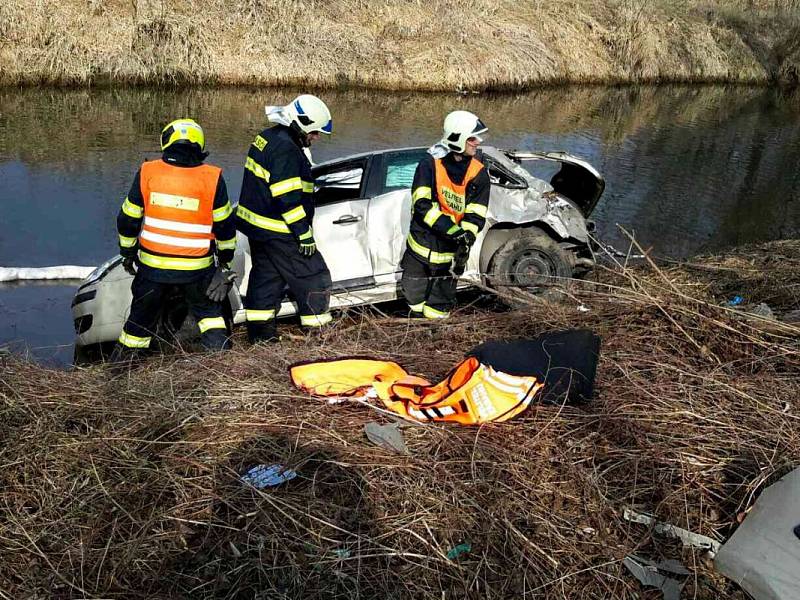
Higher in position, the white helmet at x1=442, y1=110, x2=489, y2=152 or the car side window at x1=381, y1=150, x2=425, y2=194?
the white helmet at x1=442, y1=110, x2=489, y2=152

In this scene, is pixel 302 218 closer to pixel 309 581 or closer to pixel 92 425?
pixel 92 425

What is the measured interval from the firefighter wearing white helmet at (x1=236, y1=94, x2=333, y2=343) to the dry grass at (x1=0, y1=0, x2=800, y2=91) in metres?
11.6

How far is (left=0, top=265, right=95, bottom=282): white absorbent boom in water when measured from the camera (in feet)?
21.2

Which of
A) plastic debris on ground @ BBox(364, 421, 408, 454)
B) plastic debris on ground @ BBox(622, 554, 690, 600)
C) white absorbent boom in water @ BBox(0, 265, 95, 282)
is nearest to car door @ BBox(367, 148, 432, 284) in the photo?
plastic debris on ground @ BBox(364, 421, 408, 454)

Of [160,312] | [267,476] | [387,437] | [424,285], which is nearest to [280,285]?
[160,312]

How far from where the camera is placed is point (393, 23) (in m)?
18.6

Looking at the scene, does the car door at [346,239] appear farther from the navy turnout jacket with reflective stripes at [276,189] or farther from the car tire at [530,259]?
the car tire at [530,259]

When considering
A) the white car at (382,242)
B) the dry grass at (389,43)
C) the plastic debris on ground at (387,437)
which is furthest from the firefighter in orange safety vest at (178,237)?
the dry grass at (389,43)

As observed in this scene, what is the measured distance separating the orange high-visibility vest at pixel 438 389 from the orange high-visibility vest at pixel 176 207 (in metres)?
1.45

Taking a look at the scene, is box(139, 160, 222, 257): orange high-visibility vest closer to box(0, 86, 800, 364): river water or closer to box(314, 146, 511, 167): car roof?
box(0, 86, 800, 364): river water

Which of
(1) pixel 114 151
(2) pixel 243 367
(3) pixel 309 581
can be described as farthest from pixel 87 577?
(1) pixel 114 151

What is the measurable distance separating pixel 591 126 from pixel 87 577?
14915 mm

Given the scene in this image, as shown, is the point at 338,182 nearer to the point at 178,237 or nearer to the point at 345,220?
the point at 345,220

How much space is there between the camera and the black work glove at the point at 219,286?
15.6ft
